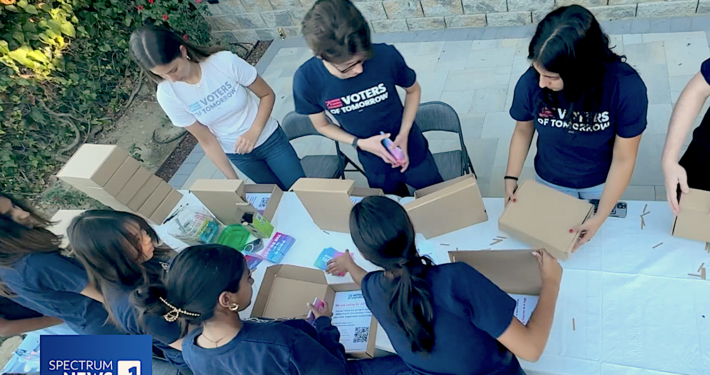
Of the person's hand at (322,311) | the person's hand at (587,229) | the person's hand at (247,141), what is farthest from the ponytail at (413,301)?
the person's hand at (247,141)

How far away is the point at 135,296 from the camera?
4.65 ft

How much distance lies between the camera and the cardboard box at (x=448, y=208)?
1.68 metres

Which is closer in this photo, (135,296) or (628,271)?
(135,296)

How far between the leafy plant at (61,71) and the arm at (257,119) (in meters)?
2.66

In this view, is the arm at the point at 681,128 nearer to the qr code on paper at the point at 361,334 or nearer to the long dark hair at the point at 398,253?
the long dark hair at the point at 398,253

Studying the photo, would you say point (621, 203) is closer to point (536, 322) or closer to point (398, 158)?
point (536, 322)

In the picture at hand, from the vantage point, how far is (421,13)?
4121 millimetres

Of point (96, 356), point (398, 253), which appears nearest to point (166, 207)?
point (96, 356)

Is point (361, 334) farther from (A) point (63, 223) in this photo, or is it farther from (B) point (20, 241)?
(A) point (63, 223)

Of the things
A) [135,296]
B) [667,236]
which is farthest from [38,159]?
[667,236]

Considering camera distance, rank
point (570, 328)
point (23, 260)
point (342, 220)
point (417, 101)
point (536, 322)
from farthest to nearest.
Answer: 1. point (417, 101)
2. point (342, 220)
3. point (23, 260)
4. point (570, 328)
5. point (536, 322)

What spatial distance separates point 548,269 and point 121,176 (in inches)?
76.8

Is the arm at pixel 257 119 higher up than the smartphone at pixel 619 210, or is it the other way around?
the arm at pixel 257 119

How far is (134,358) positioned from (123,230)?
445 millimetres
